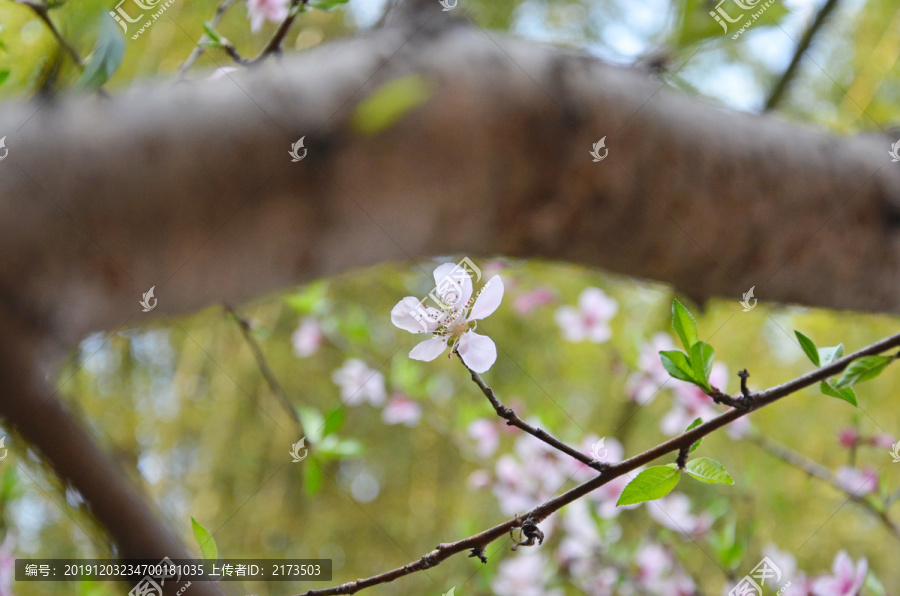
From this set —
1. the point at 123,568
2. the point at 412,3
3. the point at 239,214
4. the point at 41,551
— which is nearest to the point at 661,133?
the point at 412,3

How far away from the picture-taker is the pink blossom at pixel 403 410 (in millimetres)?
997

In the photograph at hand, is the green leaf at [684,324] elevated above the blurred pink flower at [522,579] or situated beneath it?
elevated above

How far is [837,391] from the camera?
244 millimetres

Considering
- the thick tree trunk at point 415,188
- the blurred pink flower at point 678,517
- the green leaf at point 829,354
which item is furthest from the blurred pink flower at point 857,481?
the green leaf at point 829,354

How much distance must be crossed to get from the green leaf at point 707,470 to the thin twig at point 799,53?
0.69 m

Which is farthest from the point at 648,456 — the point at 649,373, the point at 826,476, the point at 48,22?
the point at 649,373

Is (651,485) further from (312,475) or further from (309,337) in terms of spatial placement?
(309,337)

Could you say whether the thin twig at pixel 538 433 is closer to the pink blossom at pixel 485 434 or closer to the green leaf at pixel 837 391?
the green leaf at pixel 837 391

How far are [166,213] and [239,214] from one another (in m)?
0.04

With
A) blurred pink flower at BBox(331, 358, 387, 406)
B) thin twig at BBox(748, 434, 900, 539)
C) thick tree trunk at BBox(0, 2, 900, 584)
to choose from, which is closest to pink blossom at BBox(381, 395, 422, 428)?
blurred pink flower at BBox(331, 358, 387, 406)

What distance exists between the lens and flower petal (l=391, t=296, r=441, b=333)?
0.26 m

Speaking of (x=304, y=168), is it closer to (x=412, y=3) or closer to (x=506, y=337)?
(x=412, y=3)

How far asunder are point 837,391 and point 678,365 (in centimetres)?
6

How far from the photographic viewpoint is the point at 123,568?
175mm
